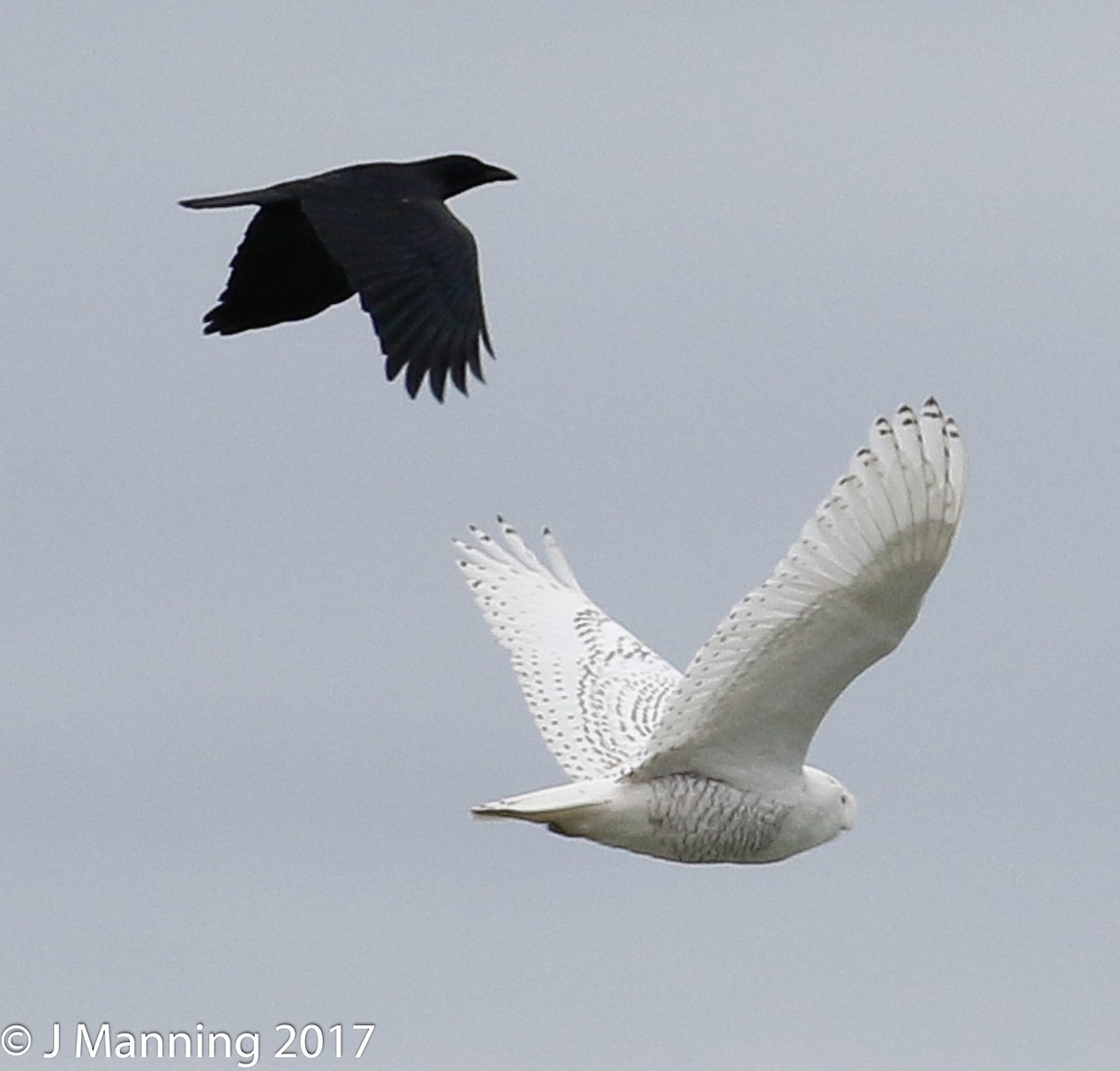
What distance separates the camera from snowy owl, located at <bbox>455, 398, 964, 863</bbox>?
15.2 metres

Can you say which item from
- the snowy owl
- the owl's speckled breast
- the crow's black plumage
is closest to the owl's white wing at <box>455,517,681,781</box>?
the snowy owl

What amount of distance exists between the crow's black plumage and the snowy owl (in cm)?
177

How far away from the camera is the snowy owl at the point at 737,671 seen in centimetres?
1518

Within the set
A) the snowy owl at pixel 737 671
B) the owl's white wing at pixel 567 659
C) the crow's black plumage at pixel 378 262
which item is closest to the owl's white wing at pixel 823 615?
the snowy owl at pixel 737 671

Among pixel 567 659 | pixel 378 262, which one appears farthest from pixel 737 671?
pixel 567 659

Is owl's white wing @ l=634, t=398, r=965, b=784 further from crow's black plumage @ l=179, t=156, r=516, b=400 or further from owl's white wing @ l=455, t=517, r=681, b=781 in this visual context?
crow's black plumage @ l=179, t=156, r=516, b=400

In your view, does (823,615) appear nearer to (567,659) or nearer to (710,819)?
(710,819)

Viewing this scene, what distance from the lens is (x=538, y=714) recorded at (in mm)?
18781

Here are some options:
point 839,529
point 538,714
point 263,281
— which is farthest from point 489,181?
point 839,529

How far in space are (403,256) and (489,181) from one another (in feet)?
6.01

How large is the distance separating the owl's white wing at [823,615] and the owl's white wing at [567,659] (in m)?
0.87

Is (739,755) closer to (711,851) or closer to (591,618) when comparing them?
(711,851)

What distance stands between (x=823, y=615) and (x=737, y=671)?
2.35 ft

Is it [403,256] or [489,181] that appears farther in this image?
[489,181]
